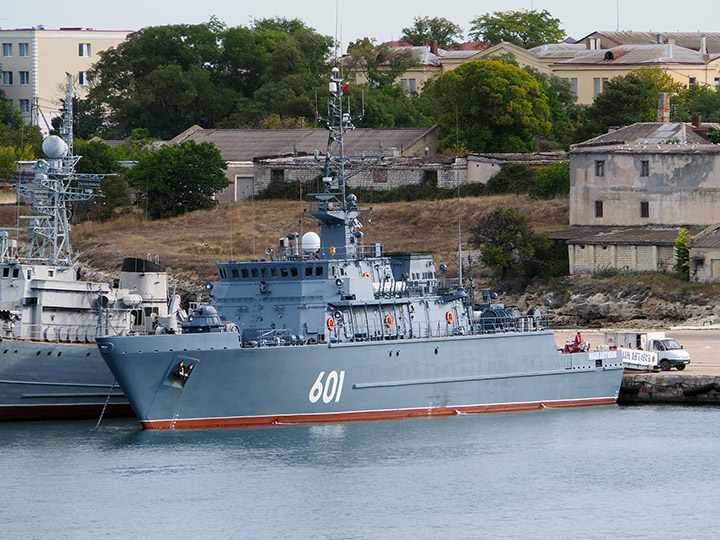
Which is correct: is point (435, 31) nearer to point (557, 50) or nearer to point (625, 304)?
point (557, 50)

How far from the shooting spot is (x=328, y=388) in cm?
3941

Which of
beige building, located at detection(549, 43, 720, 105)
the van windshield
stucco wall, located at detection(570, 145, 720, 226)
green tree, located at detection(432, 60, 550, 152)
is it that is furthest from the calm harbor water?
beige building, located at detection(549, 43, 720, 105)

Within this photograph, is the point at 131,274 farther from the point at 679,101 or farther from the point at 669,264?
the point at 679,101

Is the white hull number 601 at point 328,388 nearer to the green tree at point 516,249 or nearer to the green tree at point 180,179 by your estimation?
the green tree at point 516,249

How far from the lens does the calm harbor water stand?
30562 millimetres

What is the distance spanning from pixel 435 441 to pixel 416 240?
1169 inches

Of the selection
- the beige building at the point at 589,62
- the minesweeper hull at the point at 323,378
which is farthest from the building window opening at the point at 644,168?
the beige building at the point at 589,62

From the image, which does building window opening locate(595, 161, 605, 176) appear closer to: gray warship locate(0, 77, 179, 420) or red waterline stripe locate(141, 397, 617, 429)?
red waterline stripe locate(141, 397, 617, 429)

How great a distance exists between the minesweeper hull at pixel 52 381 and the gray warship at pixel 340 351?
3815 millimetres

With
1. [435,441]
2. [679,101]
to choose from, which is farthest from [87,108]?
[435,441]

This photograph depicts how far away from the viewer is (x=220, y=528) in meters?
30.4

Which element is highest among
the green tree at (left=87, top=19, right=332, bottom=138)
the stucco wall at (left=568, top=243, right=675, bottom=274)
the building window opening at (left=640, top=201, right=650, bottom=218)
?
the green tree at (left=87, top=19, right=332, bottom=138)

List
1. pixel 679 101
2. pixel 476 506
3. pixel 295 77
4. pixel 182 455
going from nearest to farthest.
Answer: pixel 476 506 → pixel 182 455 → pixel 679 101 → pixel 295 77

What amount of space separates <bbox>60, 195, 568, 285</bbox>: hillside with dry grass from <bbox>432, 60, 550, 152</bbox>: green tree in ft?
27.4
